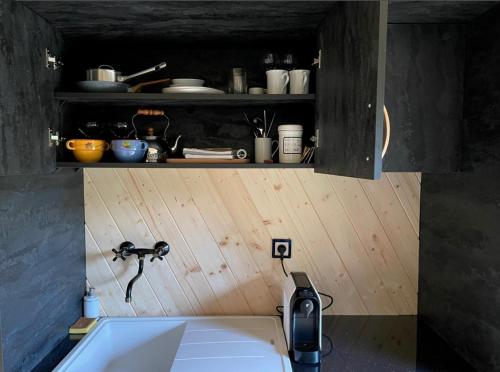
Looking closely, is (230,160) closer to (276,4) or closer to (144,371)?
(276,4)

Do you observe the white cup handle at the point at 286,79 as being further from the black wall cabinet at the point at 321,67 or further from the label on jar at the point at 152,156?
the label on jar at the point at 152,156

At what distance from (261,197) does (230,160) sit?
31cm

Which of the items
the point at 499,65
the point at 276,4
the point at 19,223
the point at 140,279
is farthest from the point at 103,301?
the point at 499,65

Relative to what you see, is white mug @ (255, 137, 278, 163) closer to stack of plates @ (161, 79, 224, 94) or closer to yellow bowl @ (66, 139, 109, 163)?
stack of plates @ (161, 79, 224, 94)

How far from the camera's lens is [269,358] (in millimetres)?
1190

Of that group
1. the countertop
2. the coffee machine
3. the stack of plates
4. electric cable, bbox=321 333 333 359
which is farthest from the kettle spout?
electric cable, bbox=321 333 333 359

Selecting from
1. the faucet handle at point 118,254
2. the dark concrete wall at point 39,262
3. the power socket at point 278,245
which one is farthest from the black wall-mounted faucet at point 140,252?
the power socket at point 278,245

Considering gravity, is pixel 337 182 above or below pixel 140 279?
above

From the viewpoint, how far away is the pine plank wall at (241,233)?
1492 millimetres

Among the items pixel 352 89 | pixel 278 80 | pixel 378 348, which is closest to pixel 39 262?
pixel 278 80

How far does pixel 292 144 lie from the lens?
1.25 meters

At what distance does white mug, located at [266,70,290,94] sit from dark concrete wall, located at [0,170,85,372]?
32.9 inches

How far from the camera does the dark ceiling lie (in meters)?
1.04

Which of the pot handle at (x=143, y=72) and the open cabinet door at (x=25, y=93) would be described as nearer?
the open cabinet door at (x=25, y=93)
